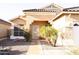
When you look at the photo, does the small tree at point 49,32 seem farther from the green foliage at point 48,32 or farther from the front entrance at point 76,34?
the front entrance at point 76,34

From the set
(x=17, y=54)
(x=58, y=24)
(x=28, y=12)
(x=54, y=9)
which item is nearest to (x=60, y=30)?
(x=58, y=24)

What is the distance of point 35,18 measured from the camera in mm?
2361

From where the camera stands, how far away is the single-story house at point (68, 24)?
2360mm

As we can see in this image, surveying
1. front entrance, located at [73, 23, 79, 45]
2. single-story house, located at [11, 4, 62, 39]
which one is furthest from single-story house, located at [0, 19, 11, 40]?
front entrance, located at [73, 23, 79, 45]

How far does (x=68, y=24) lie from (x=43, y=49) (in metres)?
0.45

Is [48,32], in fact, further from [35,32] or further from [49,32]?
[35,32]

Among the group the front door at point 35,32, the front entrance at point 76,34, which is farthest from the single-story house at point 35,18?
the front entrance at point 76,34

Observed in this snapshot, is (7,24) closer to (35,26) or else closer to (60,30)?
(35,26)

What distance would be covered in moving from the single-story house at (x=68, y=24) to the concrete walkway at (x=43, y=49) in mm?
182

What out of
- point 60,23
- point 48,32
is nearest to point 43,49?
point 48,32

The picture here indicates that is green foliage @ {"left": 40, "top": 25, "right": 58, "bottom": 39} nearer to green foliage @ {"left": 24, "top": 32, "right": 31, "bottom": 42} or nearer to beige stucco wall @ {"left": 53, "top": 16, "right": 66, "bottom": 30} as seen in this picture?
beige stucco wall @ {"left": 53, "top": 16, "right": 66, "bottom": 30}

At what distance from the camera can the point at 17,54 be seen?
7.90ft

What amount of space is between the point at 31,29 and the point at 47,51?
351 mm

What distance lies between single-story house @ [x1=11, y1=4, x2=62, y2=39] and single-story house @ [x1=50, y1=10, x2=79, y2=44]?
3.0 inches
